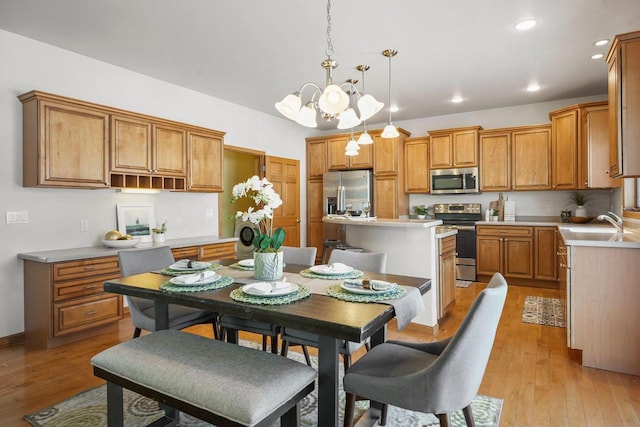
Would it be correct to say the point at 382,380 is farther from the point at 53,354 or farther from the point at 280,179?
the point at 280,179

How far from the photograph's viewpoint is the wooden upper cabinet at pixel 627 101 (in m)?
2.53

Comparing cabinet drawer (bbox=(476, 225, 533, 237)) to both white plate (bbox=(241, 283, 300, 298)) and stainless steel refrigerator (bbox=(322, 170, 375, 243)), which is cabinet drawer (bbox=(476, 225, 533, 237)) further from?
white plate (bbox=(241, 283, 300, 298))

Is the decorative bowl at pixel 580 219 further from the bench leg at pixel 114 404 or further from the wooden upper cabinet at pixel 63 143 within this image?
the wooden upper cabinet at pixel 63 143

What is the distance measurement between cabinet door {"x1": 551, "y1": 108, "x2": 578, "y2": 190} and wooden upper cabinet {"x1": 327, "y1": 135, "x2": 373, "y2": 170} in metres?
2.63

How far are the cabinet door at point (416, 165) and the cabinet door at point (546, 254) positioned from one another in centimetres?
176

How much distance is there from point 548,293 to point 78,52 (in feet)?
20.0

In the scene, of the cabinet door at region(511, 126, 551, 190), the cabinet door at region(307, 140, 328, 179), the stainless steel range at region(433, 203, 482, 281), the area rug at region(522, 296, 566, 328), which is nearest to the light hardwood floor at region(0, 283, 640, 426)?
the area rug at region(522, 296, 566, 328)

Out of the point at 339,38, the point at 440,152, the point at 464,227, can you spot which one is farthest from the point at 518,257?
the point at 339,38

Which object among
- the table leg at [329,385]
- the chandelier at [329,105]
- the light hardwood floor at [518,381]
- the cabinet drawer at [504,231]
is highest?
the chandelier at [329,105]

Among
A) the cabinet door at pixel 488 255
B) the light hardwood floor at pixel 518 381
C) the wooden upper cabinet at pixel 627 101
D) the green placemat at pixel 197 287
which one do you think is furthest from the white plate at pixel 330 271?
the cabinet door at pixel 488 255

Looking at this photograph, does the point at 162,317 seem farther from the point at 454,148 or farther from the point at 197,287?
the point at 454,148

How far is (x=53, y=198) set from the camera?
337cm

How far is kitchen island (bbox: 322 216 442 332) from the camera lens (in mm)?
3332

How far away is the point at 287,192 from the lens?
6352mm
